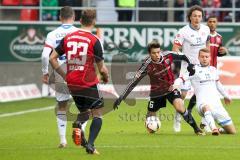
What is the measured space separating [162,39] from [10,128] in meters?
12.4

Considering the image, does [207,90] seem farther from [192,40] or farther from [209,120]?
[192,40]

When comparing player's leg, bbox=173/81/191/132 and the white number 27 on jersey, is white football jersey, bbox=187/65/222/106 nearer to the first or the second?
player's leg, bbox=173/81/191/132

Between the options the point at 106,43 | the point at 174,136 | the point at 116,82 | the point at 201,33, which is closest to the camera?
the point at 174,136

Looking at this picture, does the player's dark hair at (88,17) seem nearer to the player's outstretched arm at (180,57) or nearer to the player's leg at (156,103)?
the player's outstretched arm at (180,57)

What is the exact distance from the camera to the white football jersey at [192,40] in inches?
720

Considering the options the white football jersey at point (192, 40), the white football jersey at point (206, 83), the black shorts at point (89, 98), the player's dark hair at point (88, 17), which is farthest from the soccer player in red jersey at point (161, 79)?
the player's dark hair at point (88, 17)

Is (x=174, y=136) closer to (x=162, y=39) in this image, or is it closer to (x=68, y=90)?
(x=68, y=90)

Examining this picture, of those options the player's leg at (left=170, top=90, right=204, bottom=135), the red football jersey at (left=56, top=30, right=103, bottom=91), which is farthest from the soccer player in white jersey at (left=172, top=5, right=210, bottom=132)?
the red football jersey at (left=56, top=30, right=103, bottom=91)

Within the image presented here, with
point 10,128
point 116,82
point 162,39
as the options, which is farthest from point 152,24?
point 10,128

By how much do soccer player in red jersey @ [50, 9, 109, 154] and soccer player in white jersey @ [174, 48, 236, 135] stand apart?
3737 millimetres

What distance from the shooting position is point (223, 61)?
94.8 feet

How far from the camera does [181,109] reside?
17047mm

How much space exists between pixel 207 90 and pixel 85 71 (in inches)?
178

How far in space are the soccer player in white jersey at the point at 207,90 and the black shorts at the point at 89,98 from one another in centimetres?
370
